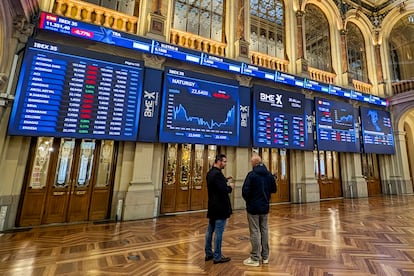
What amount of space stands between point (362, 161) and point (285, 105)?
17.8 ft

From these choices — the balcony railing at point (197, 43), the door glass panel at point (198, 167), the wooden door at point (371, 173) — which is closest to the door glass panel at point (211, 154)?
the door glass panel at point (198, 167)

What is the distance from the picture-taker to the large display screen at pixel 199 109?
5.57 meters

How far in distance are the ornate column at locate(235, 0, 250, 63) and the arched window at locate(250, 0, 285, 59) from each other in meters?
0.68

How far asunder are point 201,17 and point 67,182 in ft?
20.4

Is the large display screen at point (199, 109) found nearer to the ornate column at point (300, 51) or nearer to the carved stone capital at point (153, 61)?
the carved stone capital at point (153, 61)

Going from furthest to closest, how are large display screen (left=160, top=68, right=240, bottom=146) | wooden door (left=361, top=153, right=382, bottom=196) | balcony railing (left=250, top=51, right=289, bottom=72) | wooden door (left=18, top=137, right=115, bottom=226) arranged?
wooden door (left=361, top=153, right=382, bottom=196)
balcony railing (left=250, top=51, right=289, bottom=72)
large display screen (left=160, top=68, right=240, bottom=146)
wooden door (left=18, top=137, right=115, bottom=226)

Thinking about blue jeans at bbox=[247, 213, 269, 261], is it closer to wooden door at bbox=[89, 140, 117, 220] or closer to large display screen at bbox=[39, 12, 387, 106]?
wooden door at bbox=[89, 140, 117, 220]

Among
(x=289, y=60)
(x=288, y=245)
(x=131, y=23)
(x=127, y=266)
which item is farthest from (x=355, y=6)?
(x=127, y=266)

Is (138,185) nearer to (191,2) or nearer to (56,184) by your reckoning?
(56,184)

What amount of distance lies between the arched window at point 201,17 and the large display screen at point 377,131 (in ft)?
23.4

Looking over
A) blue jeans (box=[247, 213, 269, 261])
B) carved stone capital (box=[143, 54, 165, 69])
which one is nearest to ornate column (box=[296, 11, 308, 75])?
carved stone capital (box=[143, 54, 165, 69])

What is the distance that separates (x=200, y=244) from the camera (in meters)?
3.46

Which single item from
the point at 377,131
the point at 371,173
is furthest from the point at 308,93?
the point at 371,173

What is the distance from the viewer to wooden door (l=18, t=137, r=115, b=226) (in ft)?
14.8
